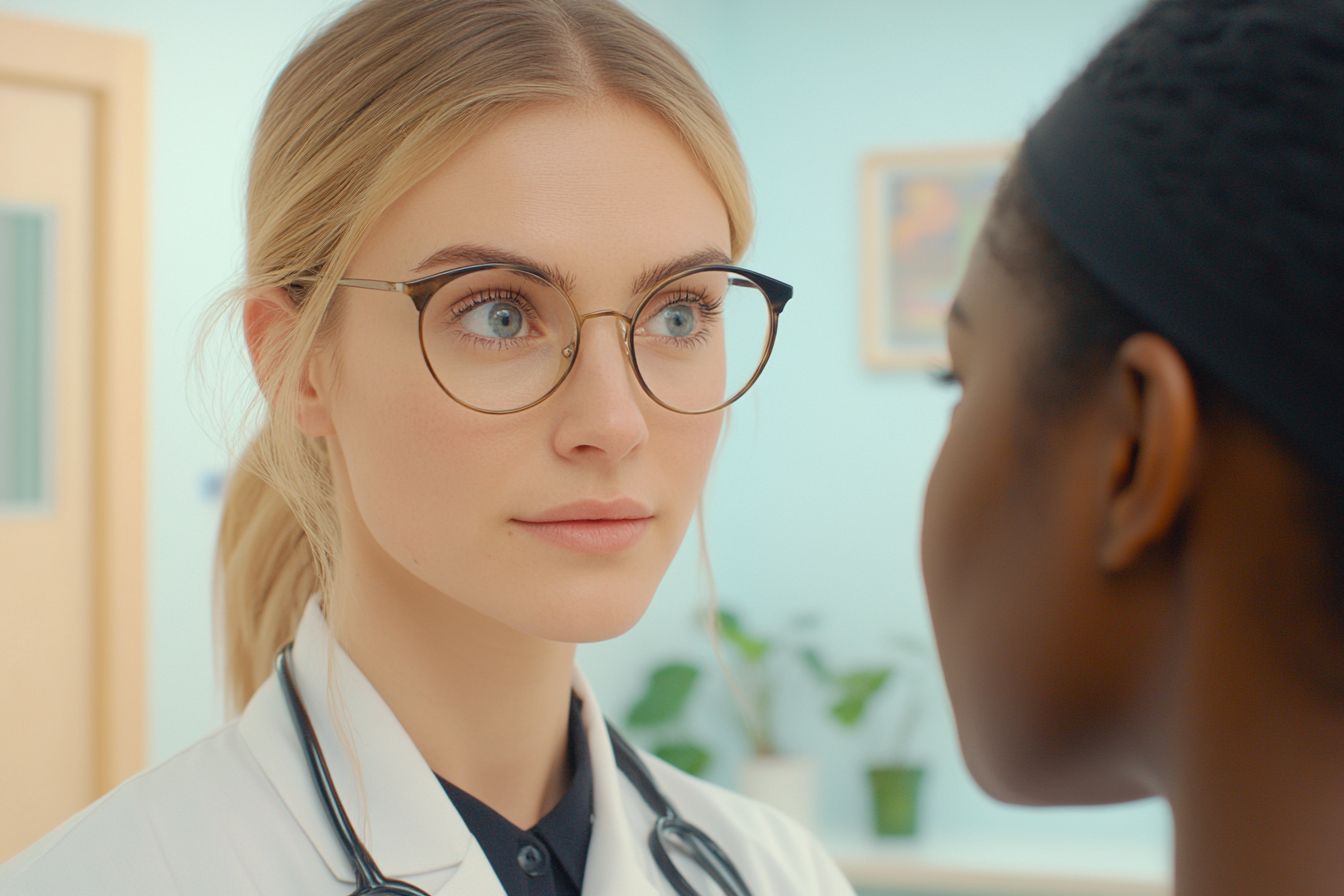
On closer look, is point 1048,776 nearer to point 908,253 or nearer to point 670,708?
point 670,708

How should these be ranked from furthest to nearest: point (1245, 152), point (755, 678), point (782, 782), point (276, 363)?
point (755, 678) < point (782, 782) < point (276, 363) < point (1245, 152)

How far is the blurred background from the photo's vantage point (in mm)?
3277

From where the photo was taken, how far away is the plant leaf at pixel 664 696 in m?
3.26

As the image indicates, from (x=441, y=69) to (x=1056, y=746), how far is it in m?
0.63

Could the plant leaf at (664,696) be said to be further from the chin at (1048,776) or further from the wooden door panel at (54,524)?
the chin at (1048,776)

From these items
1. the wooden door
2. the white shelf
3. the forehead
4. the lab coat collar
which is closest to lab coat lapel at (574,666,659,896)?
the lab coat collar

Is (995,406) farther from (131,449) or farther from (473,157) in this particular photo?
(131,449)

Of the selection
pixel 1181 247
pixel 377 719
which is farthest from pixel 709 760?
pixel 1181 247

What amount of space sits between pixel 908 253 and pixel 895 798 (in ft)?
5.36

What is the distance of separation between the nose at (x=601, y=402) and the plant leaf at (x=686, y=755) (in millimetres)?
2584

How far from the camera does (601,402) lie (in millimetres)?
820

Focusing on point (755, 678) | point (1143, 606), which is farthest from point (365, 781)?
point (755, 678)

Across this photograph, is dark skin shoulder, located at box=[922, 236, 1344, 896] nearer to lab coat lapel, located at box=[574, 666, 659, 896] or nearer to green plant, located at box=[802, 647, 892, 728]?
lab coat lapel, located at box=[574, 666, 659, 896]

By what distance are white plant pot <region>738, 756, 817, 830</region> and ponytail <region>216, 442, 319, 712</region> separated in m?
2.26
